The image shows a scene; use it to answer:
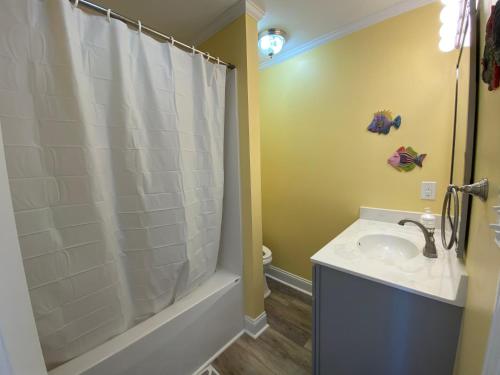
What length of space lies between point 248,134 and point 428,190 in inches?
48.9

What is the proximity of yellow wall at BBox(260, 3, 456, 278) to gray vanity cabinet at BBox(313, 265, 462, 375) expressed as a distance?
84cm

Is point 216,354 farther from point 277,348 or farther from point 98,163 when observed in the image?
point 98,163

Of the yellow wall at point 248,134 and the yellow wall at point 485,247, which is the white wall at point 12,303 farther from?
the yellow wall at point 248,134

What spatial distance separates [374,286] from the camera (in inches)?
36.1

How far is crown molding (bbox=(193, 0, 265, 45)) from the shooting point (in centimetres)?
132

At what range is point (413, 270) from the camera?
37.3 inches

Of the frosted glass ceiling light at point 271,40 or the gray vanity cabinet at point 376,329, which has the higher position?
the frosted glass ceiling light at point 271,40

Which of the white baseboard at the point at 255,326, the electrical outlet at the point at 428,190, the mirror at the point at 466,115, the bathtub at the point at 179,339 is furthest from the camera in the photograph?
the white baseboard at the point at 255,326

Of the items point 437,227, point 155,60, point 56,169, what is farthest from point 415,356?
point 155,60

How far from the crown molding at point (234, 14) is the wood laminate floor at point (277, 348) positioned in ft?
7.33

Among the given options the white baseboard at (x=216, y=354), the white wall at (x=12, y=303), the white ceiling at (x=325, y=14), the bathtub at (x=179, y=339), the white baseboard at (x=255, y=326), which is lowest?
the white baseboard at (x=216, y=354)

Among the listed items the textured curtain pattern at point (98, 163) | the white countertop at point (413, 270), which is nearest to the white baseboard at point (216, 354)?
the textured curtain pattern at point (98, 163)

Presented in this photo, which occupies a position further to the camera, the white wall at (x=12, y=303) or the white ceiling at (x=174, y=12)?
the white ceiling at (x=174, y=12)

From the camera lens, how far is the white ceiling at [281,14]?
1.34 m
